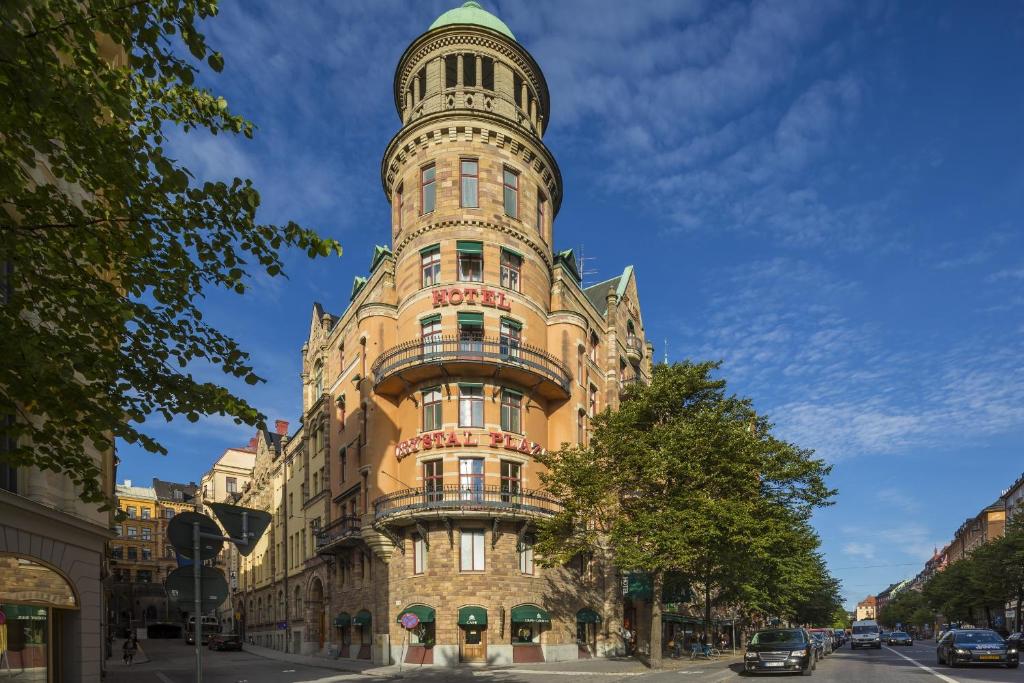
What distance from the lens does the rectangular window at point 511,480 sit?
109 feet

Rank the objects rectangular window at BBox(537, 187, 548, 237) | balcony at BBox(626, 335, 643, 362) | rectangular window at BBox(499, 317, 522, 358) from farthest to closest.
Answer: balcony at BBox(626, 335, 643, 362), rectangular window at BBox(537, 187, 548, 237), rectangular window at BBox(499, 317, 522, 358)

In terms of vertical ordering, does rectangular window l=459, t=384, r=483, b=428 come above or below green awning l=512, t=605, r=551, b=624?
above

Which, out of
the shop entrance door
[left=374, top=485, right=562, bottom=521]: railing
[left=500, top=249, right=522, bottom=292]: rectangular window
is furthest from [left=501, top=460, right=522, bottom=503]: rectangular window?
[left=500, top=249, right=522, bottom=292]: rectangular window

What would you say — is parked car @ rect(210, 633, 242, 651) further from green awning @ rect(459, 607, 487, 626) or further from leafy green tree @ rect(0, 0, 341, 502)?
leafy green tree @ rect(0, 0, 341, 502)

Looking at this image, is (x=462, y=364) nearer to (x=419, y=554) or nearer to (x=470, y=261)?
(x=470, y=261)

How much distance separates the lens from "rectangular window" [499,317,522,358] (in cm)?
3409

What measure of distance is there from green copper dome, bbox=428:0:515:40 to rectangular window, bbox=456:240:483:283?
469 inches

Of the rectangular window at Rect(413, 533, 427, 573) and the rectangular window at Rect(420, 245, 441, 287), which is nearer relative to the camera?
the rectangular window at Rect(413, 533, 427, 573)

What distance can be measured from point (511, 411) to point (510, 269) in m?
6.88

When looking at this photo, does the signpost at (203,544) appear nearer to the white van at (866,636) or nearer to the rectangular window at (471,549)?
the rectangular window at (471,549)

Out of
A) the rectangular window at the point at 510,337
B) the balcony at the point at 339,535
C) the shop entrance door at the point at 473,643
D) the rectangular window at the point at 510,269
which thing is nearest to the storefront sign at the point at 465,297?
the rectangular window at the point at 510,337

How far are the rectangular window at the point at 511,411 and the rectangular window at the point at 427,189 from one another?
32.2 feet

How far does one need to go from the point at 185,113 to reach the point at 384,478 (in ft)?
93.0

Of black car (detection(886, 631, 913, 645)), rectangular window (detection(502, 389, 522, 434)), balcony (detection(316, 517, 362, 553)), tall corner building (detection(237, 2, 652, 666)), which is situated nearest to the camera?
tall corner building (detection(237, 2, 652, 666))
